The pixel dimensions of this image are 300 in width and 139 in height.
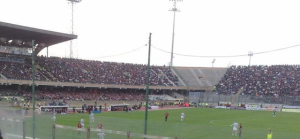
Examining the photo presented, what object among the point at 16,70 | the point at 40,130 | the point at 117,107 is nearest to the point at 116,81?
the point at 117,107

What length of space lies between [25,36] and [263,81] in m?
54.9

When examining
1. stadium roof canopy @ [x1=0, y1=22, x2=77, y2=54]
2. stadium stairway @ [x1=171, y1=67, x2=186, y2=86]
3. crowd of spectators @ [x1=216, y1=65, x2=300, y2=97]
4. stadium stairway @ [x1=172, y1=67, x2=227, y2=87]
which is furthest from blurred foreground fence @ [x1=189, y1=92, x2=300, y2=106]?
stadium roof canopy @ [x1=0, y1=22, x2=77, y2=54]

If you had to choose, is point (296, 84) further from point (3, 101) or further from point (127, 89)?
point (3, 101)

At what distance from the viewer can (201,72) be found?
83250mm

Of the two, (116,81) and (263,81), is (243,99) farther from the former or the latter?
(116,81)

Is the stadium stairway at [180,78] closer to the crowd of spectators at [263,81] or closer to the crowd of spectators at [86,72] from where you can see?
the crowd of spectators at [86,72]

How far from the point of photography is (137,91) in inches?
2557

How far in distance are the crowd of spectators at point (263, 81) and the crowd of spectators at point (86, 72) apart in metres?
15.0

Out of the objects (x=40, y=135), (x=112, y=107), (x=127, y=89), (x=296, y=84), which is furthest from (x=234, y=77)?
(x=40, y=135)

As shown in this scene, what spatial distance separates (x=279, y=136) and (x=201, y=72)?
63.1 meters

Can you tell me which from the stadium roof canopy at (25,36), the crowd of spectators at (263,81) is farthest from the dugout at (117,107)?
the crowd of spectators at (263,81)

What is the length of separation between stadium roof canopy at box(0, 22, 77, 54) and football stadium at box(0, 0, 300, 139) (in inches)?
5.3

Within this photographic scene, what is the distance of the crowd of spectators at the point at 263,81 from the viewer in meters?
60.8

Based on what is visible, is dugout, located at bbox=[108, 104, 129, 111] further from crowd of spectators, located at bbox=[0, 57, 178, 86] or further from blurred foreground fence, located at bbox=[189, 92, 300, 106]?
blurred foreground fence, located at bbox=[189, 92, 300, 106]
